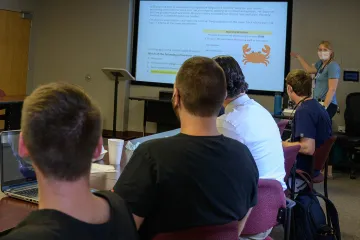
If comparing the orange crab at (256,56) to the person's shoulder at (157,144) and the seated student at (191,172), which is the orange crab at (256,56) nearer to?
the seated student at (191,172)

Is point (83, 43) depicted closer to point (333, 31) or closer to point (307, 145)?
point (333, 31)

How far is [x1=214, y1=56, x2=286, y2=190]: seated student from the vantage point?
1963 millimetres

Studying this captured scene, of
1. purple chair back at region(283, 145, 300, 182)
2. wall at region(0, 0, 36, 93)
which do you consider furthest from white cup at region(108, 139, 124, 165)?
wall at region(0, 0, 36, 93)

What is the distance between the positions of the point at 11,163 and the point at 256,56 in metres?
5.30

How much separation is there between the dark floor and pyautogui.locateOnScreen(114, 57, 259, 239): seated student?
194cm

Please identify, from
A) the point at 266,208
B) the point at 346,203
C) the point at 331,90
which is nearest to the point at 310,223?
the point at 266,208

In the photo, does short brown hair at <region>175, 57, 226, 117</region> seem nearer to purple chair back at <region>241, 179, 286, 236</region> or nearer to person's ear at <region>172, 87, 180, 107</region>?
person's ear at <region>172, 87, 180, 107</region>

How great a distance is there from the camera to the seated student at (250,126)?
1.96 meters

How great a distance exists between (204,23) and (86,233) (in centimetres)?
622

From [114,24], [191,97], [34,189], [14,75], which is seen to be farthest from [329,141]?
[14,75]

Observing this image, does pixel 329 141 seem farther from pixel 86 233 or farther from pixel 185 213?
pixel 86 233

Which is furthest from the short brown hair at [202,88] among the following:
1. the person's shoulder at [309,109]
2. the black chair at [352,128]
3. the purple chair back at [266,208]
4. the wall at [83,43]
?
the wall at [83,43]

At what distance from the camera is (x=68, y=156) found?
89cm

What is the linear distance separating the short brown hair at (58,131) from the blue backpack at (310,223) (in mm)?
1958
